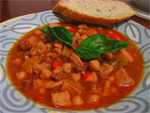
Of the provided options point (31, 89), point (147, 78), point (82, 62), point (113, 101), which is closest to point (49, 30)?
point (82, 62)

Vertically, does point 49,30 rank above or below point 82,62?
above

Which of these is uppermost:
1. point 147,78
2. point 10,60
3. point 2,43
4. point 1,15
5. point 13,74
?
point 1,15

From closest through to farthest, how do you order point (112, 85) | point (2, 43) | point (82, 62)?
point (112, 85) < point (82, 62) < point (2, 43)

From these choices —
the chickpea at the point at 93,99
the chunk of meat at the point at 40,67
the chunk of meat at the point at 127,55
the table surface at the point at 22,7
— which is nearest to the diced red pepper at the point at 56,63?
the chunk of meat at the point at 40,67

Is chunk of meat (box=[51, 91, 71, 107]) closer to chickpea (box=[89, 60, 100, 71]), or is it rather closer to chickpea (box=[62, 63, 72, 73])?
chickpea (box=[62, 63, 72, 73])

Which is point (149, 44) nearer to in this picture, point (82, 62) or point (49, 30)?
point (82, 62)

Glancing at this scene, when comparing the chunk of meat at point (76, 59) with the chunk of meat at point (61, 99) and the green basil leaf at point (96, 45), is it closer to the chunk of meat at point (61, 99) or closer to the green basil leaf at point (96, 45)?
the green basil leaf at point (96, 45)

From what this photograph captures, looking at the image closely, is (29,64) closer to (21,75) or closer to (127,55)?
(21,75)

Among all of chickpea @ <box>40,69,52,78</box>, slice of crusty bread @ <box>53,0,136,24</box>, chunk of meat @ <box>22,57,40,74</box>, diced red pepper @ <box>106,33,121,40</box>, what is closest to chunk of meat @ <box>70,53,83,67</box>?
chickpea @ <box>40,69,52,78</box>
